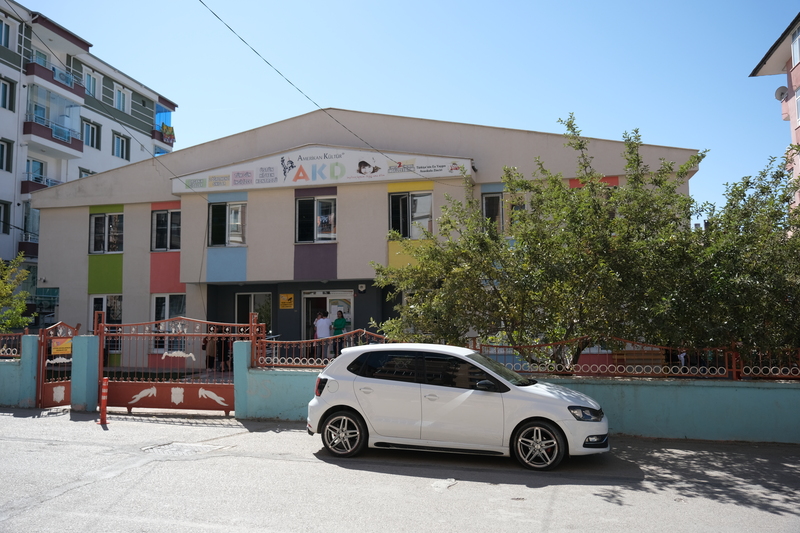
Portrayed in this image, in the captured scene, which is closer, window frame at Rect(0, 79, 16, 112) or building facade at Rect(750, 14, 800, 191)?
building facade at Rect(750, 14, 800, 191)

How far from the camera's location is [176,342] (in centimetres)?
1356

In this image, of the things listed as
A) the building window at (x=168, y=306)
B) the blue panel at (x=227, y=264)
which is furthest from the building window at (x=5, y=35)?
the blue panel at (x=227, y=264)

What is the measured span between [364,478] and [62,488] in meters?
3.24

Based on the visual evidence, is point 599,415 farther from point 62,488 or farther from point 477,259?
point 62,488

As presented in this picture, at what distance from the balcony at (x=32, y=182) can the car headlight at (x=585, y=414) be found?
29.8 m

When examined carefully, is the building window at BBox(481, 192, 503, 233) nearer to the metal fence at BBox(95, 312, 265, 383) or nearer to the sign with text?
the sign with text

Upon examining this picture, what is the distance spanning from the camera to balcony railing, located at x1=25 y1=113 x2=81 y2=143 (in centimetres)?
3048

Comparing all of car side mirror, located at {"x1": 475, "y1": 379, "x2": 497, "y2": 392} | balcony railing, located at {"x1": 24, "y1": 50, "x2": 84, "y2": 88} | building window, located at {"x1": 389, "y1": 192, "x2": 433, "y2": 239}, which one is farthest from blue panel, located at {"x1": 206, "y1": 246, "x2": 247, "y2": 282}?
balcony railing, located at {"x1": 24, "y1": 50, "x2": 84, "y2": 88}

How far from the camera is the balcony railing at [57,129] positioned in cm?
3048

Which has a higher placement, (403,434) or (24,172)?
→ (24,172)

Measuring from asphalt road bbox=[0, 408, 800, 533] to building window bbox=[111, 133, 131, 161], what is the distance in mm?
30286

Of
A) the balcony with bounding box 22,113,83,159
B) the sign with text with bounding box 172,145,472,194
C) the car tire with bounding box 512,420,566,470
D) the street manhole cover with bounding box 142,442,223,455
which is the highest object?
the balcony with bounding box 22,113,83,159

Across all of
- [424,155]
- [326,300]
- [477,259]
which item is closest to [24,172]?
[326,300]

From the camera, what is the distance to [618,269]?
10.4 meters
